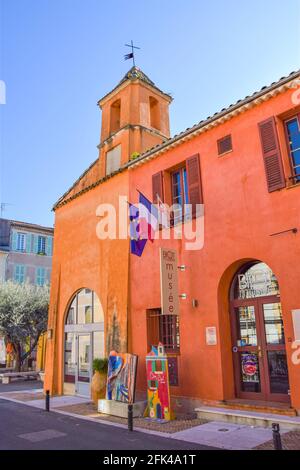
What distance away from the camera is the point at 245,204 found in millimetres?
9258

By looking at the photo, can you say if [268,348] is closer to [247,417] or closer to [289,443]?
[247,417]

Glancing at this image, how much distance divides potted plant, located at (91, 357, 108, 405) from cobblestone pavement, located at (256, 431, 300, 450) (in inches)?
233

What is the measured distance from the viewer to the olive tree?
2086 cm

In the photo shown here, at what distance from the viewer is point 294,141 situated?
29.4 ft

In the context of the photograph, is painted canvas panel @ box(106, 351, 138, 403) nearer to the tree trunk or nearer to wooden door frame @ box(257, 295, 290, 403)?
wooden door frame @ box(257, 295, 290, 403)

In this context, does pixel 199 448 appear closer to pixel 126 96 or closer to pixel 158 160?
pixel 158 160

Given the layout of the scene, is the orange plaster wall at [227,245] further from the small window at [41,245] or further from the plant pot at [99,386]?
the small window at [41,245]

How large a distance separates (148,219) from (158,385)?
491 cm

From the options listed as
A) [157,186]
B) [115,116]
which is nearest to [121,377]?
[157,186]

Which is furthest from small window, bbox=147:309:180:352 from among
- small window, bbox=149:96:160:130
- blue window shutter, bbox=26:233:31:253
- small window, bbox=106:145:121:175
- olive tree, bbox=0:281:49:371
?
blue window shutter, bbox=26:233:31:253

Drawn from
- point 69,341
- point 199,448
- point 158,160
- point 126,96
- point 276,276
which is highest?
point 126,96
